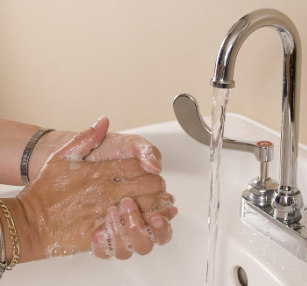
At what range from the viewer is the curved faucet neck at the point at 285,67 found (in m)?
0.51

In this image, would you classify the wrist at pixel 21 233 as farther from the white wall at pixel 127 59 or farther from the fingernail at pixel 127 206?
the white wall at pixel 127 59

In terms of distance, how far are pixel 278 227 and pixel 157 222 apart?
0.50ft

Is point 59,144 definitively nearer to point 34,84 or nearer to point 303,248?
point 303,248

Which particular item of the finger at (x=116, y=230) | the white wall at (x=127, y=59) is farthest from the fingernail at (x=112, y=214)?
the white wall at (x=127, y=59)

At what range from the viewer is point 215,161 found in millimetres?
603

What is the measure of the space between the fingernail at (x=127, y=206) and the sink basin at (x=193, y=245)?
0.11 metres

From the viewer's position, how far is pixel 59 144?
74 cm

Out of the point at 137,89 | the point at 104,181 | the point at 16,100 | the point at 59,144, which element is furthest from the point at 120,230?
the point at 16,100

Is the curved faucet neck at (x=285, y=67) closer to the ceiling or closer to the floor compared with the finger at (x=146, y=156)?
closer to the ceiling

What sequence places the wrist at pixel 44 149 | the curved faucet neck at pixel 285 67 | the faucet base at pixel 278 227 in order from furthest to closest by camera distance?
the wrist at pixel 44 149 < the faucet base at pixel 278 227 < the curved faucet neck at pixel 285 67

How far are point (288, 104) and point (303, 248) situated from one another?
0.17 m

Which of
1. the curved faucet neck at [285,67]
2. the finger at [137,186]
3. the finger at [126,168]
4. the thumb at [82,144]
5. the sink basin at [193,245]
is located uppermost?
the curved faucet neck at [285,67]

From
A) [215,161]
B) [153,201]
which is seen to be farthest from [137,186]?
[215,161]

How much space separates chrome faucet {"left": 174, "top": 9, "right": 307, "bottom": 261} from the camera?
1.68 ft
